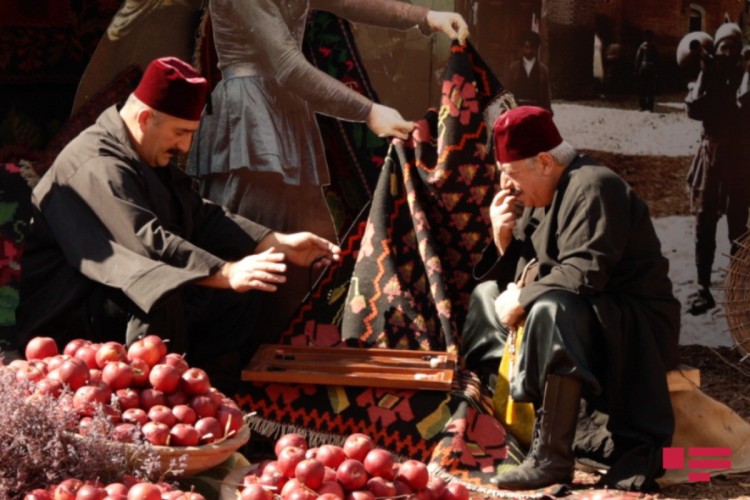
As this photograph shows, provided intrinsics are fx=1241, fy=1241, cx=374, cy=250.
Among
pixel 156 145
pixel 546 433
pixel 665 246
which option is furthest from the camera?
pixel 665 246

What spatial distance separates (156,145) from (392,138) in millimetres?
1452

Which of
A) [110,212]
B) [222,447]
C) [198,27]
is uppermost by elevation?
[198,27]

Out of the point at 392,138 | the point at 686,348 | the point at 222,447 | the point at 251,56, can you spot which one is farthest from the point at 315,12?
the point at 222,447

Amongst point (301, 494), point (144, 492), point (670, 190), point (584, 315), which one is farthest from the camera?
point (670, 190)

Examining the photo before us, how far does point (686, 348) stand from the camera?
22.7 ft

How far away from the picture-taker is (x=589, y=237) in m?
4.98

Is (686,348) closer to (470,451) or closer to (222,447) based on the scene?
(470,451)

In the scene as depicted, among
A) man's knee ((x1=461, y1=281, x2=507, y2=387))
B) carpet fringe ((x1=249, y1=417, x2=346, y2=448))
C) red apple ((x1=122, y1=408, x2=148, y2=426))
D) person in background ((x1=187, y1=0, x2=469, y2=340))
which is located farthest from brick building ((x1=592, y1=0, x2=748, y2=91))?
red apple ((x1=122, y1=408, x2=148, y2=426))

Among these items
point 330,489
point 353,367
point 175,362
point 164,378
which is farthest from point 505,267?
point 330,489

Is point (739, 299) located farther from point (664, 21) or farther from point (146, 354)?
point (146, 354)

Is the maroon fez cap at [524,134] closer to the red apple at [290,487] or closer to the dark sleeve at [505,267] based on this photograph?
the dark sleeve at [505,267]

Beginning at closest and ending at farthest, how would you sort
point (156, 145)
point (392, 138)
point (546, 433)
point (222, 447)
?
point (222, 447) → point (546, 433) → point (156, 145) → point (392, 138)

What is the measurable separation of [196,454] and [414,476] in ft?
2.27

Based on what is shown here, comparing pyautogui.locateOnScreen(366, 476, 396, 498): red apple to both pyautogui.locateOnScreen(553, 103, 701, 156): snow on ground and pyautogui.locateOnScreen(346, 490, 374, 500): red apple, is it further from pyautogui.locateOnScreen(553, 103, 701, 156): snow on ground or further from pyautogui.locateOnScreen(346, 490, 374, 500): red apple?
pyautogui.locateOnScreen(553, 103, 701, 156): snow on ground
